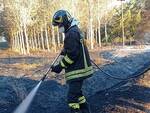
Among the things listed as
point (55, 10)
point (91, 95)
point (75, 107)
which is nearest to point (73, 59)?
point (75, 107)

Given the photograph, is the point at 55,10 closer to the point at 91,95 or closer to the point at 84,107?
the point at 91,95

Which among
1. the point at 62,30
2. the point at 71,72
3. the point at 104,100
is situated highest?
the point at 62,30

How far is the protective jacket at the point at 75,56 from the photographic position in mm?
7141

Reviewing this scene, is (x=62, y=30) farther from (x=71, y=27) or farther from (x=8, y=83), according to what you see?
(x=8, y=83)

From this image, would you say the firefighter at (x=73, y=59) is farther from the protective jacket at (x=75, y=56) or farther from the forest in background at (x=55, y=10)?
the forest in background at (x=55, y=10)

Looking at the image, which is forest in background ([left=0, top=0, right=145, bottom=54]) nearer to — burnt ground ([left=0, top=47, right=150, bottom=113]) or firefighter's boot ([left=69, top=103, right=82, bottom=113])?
burnt ground ([left=0, top=47, right=150, bottom=113])

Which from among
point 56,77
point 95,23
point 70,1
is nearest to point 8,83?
point 56,77

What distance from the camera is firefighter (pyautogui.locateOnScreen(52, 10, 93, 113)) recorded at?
7.16m

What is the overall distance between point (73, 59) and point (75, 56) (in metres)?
0.07

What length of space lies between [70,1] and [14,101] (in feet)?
155

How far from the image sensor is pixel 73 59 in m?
7.24

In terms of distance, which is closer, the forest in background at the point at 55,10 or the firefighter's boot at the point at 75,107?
the firefighter's boot at the point at 75,107

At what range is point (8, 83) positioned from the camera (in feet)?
45.8

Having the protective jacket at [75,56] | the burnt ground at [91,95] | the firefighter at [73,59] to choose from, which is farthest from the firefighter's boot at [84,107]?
the burnt ground at [91,95]
